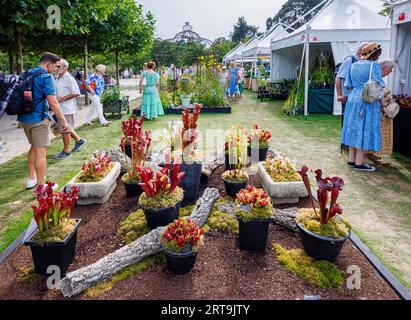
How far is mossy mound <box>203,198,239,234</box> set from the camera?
3.56 metres

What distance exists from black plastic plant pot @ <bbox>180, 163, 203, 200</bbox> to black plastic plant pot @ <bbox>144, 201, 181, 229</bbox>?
800 millimetres

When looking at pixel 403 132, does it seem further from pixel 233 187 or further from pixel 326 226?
pixel 326 226

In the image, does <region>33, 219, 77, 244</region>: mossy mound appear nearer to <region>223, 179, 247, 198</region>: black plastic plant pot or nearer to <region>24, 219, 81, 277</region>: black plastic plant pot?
<region>24, 219, 81, 277</region>: black plastic plant pot

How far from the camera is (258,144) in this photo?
543cm

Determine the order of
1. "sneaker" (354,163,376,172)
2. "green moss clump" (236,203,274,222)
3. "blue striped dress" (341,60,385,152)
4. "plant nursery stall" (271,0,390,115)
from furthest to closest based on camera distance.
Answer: "plant nursery stall" (271,0,390,115) → "sneaker" (354,163,376,172) → "blue striped dress" (341,60,385,152) → "green moss clump" (236,203,274,222)

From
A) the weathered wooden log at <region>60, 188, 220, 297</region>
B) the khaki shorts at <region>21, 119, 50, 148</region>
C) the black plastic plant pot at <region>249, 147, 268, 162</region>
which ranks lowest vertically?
the weathered wooden log at <region>60, 188, 220, 297</region>

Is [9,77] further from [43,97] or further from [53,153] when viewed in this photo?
[53,153]

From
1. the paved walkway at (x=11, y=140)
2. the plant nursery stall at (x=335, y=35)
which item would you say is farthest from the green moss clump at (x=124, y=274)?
the plant nursery stall at (x=335, y=35)

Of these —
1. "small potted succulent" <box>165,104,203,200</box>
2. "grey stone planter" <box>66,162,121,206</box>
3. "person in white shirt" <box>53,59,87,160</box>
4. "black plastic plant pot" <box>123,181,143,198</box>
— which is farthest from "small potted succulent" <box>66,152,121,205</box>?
"person in white shirt" <box>53,59,87,160</box>

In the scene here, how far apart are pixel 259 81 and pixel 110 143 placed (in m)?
14.1

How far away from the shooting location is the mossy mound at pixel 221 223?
11.7 feet

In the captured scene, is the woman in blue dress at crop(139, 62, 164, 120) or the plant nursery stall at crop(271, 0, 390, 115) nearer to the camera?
the plant nursery stall at crop(271, 0, 390, 115)

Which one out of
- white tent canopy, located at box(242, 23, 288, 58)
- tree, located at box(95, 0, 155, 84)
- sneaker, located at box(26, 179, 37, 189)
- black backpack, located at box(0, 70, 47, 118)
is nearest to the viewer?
black backpack, located at box(0, 70, 47, 118)

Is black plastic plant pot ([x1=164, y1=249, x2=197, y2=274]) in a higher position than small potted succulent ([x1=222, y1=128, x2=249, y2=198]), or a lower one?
lower
